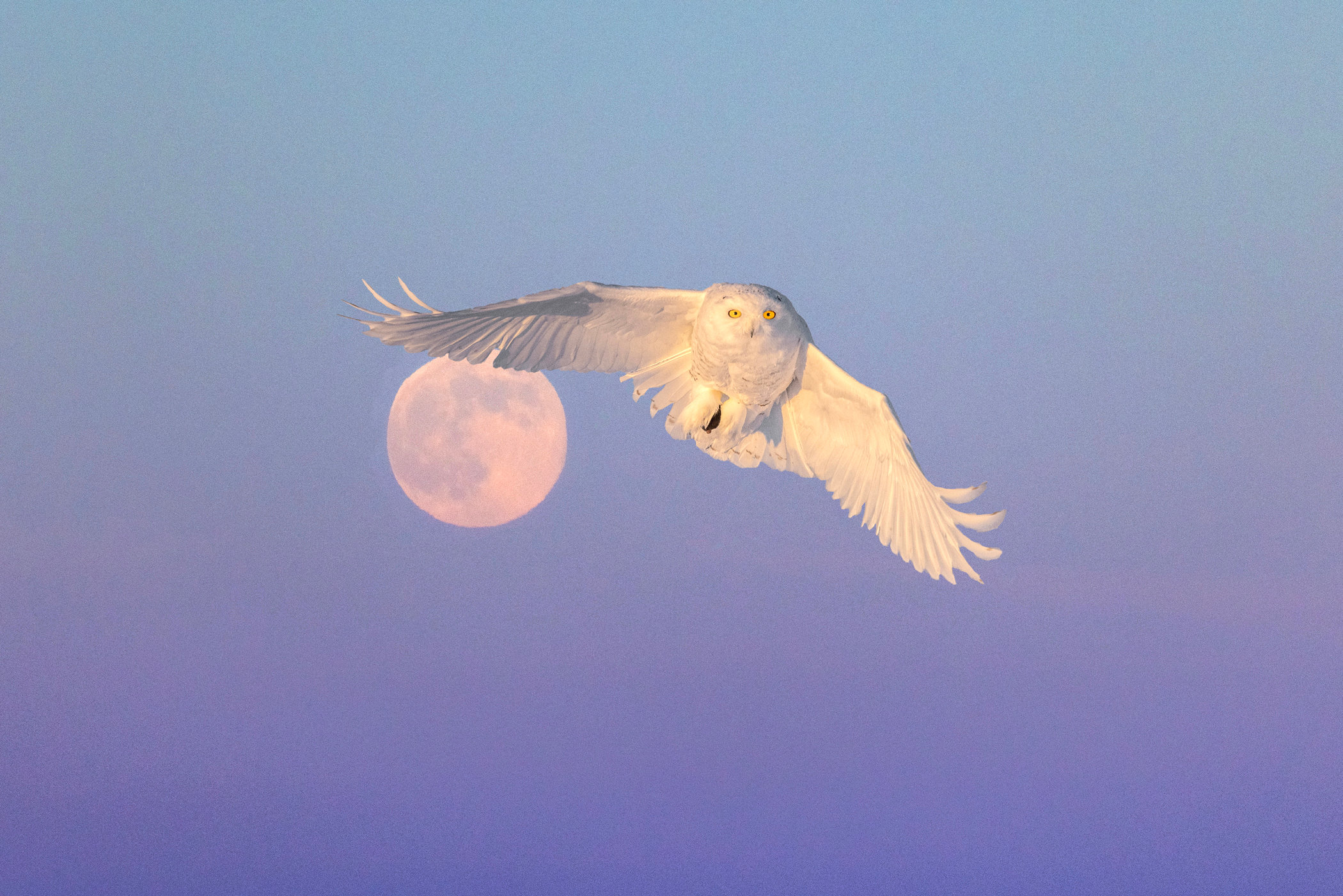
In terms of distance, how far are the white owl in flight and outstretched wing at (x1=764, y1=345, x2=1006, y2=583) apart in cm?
2

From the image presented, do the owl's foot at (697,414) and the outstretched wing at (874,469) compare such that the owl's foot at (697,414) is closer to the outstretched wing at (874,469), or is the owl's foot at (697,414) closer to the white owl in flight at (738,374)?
the white owl in flight at (738,374)

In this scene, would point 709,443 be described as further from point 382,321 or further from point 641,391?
point 382,321

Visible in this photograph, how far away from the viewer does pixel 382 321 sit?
11086mm

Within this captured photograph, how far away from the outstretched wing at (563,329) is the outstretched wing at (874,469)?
1830 mm

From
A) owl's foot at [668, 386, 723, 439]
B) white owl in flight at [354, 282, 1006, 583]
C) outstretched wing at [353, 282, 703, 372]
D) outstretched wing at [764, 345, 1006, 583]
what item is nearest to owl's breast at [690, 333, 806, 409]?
white owl in flight at [354, 282, 1006, 583]

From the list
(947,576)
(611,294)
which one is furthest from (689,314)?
(947,576)

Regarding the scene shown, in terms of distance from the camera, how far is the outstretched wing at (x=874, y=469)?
501 inches

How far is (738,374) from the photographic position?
38.8 feet

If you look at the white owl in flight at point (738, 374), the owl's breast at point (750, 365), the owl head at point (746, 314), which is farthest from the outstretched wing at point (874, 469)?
the owl head at point (746, 314)

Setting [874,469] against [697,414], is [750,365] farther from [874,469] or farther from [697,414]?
[874,469]

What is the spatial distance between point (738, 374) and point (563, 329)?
2126mm

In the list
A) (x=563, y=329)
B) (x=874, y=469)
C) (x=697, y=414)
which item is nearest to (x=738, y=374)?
(x=697, y=414)

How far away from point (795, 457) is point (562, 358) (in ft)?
10.9

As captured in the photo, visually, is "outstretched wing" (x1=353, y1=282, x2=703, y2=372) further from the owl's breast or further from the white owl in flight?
the owl's breast
